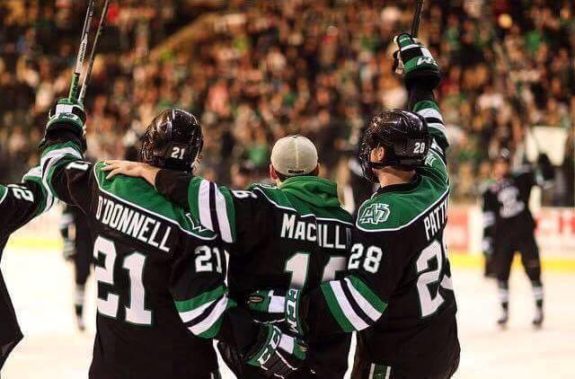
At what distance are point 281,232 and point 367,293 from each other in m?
0.35

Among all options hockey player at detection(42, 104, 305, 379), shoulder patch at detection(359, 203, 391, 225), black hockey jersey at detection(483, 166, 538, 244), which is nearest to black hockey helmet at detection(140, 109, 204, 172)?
hockey player at detection(42, 104, 305, 379)

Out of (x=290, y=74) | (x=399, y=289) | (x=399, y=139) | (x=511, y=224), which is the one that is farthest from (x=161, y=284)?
(x=290, y=74)

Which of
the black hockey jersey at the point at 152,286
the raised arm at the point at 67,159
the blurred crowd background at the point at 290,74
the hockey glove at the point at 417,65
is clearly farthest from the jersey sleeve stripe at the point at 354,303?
the blurred crowd background at the point at 290,74

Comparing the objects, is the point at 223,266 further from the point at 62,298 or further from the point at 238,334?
the point at 62,298

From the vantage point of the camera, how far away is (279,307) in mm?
3080

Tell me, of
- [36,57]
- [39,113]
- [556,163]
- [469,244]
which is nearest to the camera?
[556,163]

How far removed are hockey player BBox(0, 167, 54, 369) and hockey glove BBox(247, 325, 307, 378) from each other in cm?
129

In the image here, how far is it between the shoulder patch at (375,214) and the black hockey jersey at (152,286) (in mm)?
483

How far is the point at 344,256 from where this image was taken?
3.23 meters

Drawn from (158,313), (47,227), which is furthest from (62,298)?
(158,313)

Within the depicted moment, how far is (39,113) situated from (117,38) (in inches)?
121

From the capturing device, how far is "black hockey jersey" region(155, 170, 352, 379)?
300 cm

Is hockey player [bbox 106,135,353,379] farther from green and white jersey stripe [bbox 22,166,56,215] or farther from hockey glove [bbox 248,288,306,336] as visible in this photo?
green and white jersey stripe [bbox 22,166,56,215]

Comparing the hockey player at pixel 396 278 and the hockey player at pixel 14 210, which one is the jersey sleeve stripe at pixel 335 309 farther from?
the hockey player at pixel 14 210
